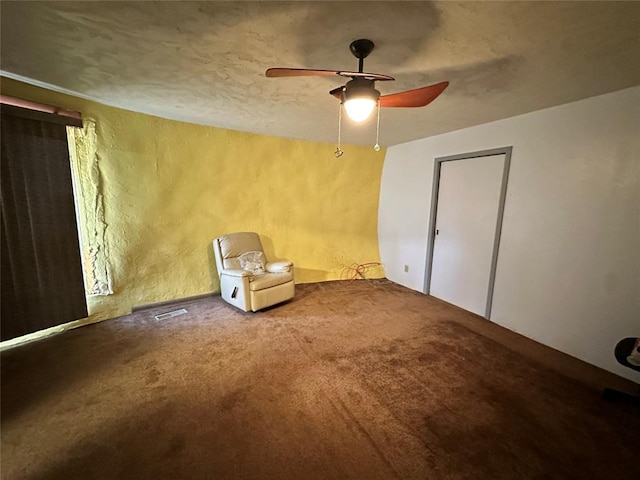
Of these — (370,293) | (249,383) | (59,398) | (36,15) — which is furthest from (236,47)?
(370,293)

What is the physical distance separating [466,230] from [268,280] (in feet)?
8.07

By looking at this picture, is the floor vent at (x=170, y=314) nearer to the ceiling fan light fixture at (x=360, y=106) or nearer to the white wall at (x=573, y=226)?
the ceiling fan light fixture at (x=360, y=106)

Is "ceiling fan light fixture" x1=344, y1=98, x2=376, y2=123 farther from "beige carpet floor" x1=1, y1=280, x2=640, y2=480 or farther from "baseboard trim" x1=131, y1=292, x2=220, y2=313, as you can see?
"baseboard trim" x1=131, y1=292, x2=220, y2=313

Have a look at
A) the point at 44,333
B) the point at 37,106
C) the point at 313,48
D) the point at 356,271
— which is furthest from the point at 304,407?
the point at 37,106

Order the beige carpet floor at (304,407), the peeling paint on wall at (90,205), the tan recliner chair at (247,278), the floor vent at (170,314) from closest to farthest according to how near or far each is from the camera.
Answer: the beige carpet floor at (304,407), the peeling paint on wall at (90,205), the floor vent at (170,314), the tan recliner chair at (247,278)

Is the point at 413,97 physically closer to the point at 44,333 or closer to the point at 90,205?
the point at 90,205

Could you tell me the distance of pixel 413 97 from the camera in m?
1.73

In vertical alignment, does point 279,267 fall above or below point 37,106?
below

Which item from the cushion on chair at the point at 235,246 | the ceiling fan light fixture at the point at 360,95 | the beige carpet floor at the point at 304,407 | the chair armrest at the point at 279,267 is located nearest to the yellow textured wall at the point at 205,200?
the cushion on chair at the point at 235,246

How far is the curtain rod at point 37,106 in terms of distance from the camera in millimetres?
2156

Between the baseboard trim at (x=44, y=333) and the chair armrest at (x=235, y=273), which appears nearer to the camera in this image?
the baseboard trim at (x=44, y=333)

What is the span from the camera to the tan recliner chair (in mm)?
3123

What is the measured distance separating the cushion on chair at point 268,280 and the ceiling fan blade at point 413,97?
222cm

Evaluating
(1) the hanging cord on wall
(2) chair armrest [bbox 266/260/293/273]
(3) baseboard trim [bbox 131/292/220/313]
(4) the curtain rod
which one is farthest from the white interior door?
(4) the curtain rod
